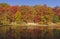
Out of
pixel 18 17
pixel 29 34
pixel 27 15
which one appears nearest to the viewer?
pixel 29 34

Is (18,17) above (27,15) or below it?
below

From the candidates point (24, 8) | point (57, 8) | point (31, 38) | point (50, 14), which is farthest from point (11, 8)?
point (31, 38)

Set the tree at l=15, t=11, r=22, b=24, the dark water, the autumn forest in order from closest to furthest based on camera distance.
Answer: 1. the dark water
2. the tree at l=15, t=11, r=22, b=24
3. the autumn forest

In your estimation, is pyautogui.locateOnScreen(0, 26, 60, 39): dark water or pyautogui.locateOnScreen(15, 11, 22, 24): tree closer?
pyautogui.locateOnScreen(0, 26, 60, 39): dark water

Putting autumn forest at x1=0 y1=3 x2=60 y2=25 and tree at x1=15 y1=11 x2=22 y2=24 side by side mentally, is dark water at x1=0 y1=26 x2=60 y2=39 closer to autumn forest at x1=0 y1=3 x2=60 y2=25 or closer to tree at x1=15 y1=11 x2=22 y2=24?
autumn forest at x1=0 y1=3 x2=60 y2=25

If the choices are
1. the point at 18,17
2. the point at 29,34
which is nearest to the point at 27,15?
the point at 18,17

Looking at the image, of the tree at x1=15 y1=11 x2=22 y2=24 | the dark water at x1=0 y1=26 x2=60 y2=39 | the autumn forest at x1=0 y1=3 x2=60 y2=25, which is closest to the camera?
the dark water at x1=0 y1=26 x2=60 y2=39

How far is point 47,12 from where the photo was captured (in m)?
54.2

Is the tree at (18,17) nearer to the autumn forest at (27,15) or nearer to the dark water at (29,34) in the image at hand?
the autumn forest at (27,15)

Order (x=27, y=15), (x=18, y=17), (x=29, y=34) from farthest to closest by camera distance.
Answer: (x=27, y=15), (x=18, y=17), (x=29, y=34)

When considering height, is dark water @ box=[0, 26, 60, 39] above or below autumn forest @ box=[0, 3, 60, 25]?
below

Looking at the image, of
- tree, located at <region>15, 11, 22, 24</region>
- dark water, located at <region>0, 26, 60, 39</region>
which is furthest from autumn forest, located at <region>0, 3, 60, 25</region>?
dark water, located at <region>0, 26, 60, 39</region>

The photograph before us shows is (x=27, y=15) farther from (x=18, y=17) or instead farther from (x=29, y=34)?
(x=29, y=34)

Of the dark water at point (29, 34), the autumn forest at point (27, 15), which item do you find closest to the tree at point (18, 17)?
the autumn forest at point (27, 15)
